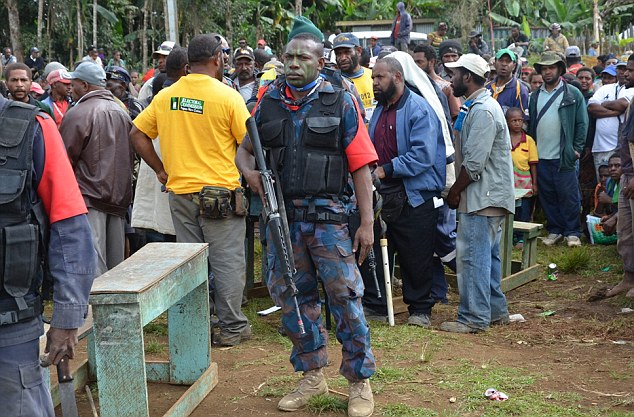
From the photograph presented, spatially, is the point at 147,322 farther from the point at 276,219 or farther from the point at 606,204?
the point at 606,204

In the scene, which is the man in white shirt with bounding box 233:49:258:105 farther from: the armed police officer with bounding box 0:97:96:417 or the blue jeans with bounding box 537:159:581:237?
the armed police officer with bounding box 0:97:96:417

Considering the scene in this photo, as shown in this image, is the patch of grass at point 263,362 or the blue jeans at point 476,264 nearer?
the patch of grass at point 263,362

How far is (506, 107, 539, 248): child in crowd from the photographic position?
34.1 ft

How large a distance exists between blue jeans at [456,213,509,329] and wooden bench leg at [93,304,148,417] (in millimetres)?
3276

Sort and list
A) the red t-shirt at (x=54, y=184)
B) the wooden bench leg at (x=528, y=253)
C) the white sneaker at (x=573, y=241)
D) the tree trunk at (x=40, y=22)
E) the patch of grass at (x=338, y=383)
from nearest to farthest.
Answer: the red t-shirt at (x=54, y=184) → the patch of grass at (x=338, y=383) → the wooden bench leg at (x=528, y=253) → the white sneaker at (x=573, y=241) → the tree trunk at (x=40, y=22)

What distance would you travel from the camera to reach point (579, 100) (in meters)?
10.3

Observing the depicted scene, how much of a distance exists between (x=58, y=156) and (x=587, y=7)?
3190 cm

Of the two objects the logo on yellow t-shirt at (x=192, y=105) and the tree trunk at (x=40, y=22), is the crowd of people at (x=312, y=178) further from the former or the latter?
the tree trunk at (x=40, y=22)

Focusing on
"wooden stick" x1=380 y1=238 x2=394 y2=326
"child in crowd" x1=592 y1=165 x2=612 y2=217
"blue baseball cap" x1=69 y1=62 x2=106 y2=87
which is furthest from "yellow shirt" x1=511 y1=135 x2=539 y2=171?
"blue baseball cap" x1=69 y1=62 x2=106 y2=87

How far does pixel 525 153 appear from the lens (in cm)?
1053

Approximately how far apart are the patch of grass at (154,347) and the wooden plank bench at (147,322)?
78 cm

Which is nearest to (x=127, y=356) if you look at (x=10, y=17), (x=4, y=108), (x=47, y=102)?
(x=4, y=108)

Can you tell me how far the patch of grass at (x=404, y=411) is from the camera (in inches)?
201

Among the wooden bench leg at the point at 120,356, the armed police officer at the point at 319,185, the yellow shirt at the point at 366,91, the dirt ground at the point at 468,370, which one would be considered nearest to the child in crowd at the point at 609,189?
the dirt ground at the point at 468,370
